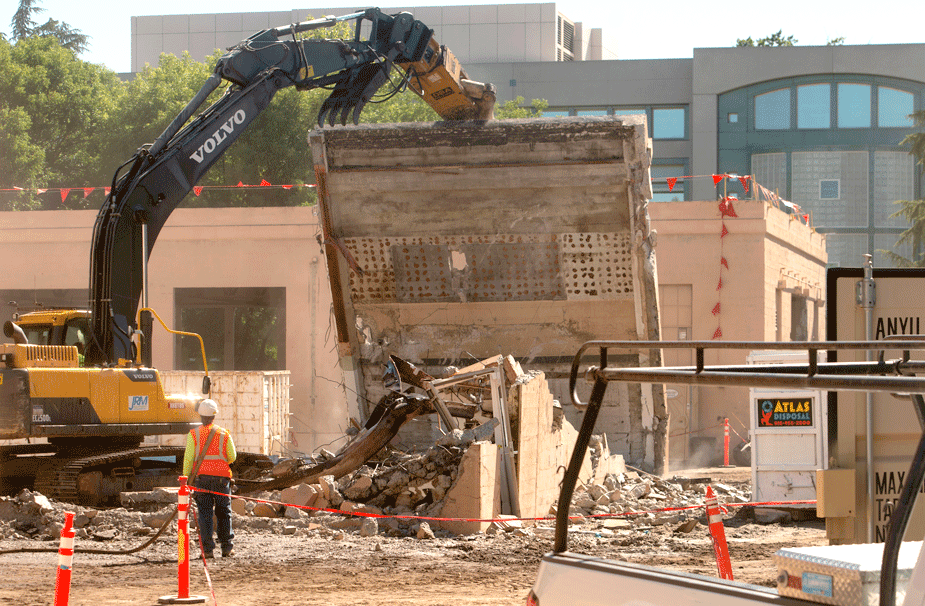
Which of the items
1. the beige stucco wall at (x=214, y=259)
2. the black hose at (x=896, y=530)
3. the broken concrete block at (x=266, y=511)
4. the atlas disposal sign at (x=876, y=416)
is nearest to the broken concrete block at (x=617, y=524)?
the broken concrete block at (x=266, y=511)

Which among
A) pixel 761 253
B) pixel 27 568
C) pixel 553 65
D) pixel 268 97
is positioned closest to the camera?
pixel 27 568

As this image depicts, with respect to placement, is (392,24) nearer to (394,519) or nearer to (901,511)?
(394,519)

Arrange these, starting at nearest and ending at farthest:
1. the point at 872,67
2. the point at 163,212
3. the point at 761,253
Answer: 1. the point at 163,212
2. the point at 761,253
3. the point at 872,67

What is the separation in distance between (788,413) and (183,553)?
7246 mm

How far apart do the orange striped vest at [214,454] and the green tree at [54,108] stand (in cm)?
3335

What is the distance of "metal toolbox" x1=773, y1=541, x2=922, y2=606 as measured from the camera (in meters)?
2.63

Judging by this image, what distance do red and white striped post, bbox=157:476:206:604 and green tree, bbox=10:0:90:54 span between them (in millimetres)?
59090

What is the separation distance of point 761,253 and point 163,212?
48.2 feet

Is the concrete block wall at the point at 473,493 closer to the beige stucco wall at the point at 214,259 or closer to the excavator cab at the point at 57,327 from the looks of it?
the excavator cab at the point at 57,327

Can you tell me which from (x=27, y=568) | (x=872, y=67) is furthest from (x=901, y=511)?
(x=872, y=67)

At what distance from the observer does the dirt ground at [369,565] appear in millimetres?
7902

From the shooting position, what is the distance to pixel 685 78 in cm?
4325

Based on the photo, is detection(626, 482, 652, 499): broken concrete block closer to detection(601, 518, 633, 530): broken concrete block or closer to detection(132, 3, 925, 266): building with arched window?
detection(601, 518, 633, 530): broken concrete block

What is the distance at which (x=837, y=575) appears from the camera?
269cm
